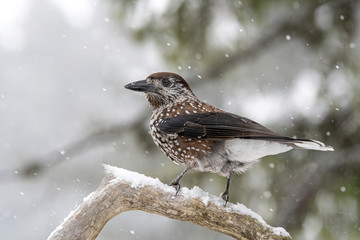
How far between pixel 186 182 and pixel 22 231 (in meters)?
2.62

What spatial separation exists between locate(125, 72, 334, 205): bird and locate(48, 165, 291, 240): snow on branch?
0.12 meters

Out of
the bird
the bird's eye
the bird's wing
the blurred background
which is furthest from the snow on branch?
the blurred background

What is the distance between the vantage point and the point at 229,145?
13.5 ft

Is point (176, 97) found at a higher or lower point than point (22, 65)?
lower

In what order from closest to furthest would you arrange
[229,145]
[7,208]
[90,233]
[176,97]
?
[90,233] → [229,145] → [176,97] → [7,208]

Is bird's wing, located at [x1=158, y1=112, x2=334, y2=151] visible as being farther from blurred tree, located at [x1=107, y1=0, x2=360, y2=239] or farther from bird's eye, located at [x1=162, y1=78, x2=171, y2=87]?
blurred tree, located at [x1=107, y1=0, x2=360, y2=239]

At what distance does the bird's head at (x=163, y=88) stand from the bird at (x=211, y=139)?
0.10 m

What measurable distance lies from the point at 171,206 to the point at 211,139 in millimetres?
609

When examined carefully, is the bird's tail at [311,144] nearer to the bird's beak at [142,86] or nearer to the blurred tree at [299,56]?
the bird's beak at [142,86]

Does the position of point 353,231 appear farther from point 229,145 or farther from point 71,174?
point 71,174

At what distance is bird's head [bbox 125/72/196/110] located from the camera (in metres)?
4.64

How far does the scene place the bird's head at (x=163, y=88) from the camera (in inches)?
183

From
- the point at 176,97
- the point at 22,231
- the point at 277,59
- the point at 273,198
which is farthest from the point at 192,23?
the point at 22,231

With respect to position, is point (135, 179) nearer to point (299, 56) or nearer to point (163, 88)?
point (163, 88)
